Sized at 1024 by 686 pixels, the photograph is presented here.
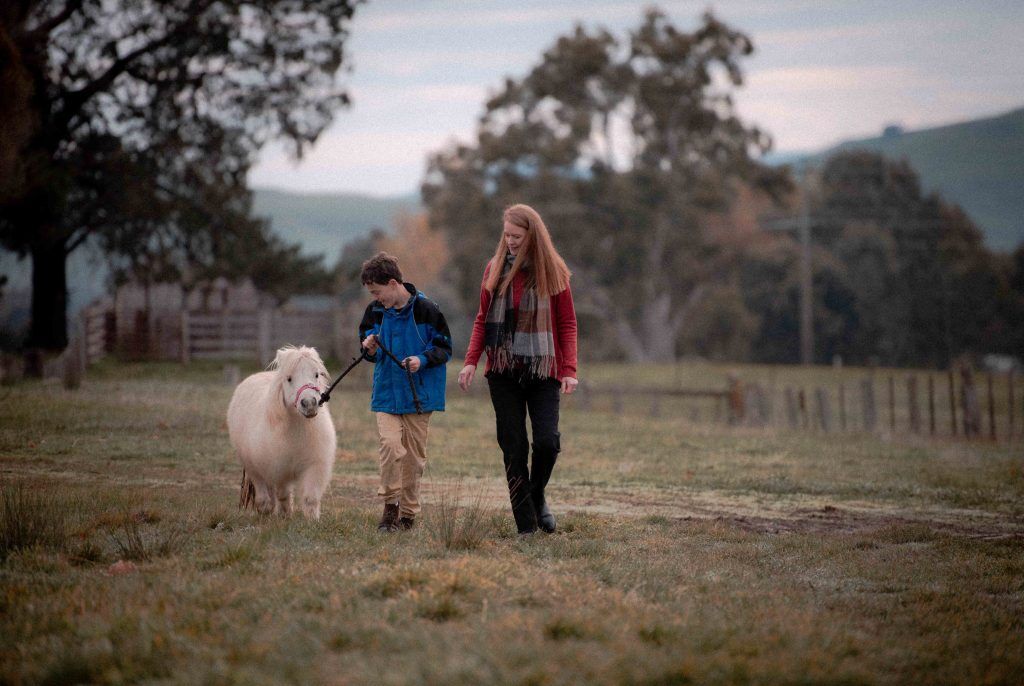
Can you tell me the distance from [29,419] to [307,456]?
677 centimetres

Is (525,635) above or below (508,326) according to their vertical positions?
below

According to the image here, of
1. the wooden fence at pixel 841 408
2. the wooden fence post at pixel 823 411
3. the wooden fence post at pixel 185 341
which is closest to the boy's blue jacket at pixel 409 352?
the wooden fence at pixel 841 408

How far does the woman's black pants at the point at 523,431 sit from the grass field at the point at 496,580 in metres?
0.33

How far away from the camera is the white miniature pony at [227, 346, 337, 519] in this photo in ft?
27.9

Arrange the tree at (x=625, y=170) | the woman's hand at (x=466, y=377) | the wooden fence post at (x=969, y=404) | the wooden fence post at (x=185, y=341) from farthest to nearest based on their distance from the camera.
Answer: the tree at (x=625, y=170) → the wooden fence post at (x=185, y=341) → the wooden fence post at (x=969, y=404) → the woman's hand at (x=466, y=377)

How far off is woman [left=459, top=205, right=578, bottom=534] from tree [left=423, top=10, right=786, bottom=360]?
4053 centimetres

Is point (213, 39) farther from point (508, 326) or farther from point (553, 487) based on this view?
point (508, 326)

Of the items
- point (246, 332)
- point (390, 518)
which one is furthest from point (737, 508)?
point (246, 332)

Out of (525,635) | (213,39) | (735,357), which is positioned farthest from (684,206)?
(525,635)

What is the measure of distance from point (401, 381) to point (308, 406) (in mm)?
751

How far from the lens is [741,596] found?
6270mm

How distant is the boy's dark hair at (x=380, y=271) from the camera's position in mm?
7852

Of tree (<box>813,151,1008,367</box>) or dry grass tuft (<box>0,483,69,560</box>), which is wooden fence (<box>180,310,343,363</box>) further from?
tree (<box>813,151,1008,367</box>)

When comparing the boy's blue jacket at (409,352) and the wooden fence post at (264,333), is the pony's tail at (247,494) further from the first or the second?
the wooden fence post at (264,333)
